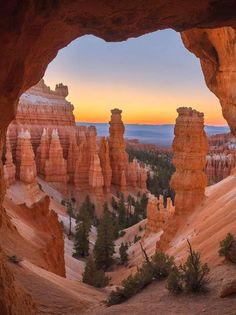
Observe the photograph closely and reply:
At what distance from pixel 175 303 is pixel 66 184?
46.7m

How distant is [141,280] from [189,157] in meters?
13.2

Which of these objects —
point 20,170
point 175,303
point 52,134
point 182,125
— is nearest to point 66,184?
point 52,134

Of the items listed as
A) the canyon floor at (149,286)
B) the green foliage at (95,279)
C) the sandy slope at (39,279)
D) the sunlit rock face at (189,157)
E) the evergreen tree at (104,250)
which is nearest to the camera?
the canyon floor at (149,286)

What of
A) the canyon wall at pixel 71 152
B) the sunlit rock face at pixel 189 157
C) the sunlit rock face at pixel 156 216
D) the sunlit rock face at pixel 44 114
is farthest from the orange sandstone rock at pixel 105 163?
the sunlit rock face at pixel 189 157

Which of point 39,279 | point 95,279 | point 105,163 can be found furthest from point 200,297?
point 105,163

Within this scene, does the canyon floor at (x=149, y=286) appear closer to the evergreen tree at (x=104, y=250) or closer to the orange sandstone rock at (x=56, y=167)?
the evergreen tree at (x=104, y=250)

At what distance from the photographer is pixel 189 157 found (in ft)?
75.8

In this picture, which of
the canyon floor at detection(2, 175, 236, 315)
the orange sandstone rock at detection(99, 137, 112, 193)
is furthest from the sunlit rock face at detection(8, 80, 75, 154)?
the canyon floor at detection(2, 175, 236, 315)

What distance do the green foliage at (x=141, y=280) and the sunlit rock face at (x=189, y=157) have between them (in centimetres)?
1201

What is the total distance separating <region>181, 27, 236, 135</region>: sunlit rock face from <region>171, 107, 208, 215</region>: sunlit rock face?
11.2 meters

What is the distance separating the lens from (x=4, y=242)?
42.0 ft

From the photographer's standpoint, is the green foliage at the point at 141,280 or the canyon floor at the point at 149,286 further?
the green foliage at the point at 141,280

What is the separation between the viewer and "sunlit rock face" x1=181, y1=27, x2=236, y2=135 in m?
10.9

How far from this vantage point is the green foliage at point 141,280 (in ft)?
33.3
